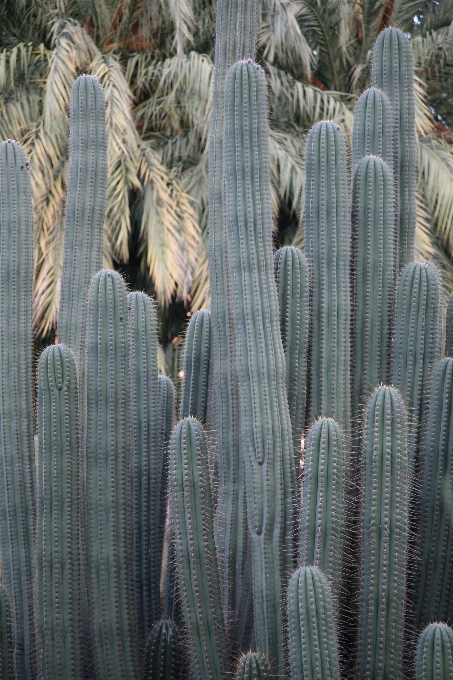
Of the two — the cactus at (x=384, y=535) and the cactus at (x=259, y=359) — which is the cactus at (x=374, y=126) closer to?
the cactus at (x=259, y=359)

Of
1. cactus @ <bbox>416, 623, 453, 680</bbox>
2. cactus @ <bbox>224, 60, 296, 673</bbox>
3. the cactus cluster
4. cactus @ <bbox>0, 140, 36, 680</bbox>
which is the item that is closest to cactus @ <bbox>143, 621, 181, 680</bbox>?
the cactus cluster

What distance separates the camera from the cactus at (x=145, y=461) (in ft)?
16.7

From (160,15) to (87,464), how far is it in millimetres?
7925

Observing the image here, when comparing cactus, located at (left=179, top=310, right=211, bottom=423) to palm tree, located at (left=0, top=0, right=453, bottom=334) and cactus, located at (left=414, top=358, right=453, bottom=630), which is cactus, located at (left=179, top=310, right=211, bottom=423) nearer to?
cactus, located at (left=414, top=358, right=453, bottom=630)

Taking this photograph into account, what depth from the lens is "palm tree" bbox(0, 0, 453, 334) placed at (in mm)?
9977

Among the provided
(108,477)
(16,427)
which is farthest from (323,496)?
(16,427)

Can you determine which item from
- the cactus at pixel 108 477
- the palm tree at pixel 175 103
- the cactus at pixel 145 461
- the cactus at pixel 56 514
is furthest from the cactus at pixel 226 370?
the palm tree at pixel 175 103

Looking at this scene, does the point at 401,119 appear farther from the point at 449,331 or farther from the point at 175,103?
the point at 175,103

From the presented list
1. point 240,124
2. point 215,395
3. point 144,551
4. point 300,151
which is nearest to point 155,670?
point 144,551

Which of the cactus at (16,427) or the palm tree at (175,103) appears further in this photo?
the palm tree at (175,103)

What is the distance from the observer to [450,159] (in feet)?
35.2

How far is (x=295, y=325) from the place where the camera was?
15.7ft

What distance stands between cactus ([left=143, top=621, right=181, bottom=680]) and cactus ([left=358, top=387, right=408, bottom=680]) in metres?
0.94

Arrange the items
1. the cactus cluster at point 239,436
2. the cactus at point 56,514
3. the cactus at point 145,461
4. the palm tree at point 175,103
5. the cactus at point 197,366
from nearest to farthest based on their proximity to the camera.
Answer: the cactus cluster at point 239,436, the cactus at point 56,514, the cactus at point 145,461, the cactus at point 197,366, the palm tree at point 175,103
